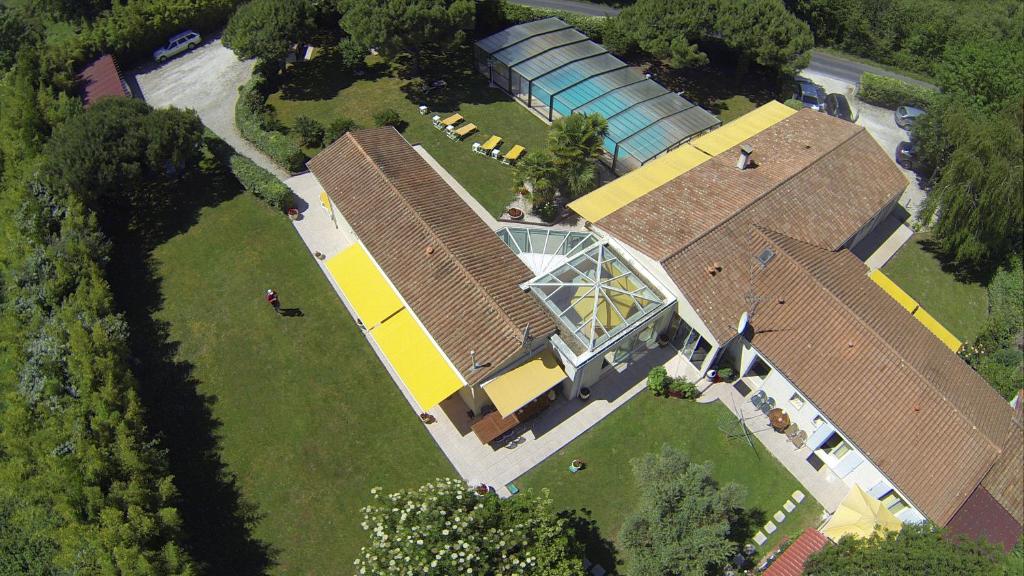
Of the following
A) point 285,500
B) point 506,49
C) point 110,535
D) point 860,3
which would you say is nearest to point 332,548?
point 285,500

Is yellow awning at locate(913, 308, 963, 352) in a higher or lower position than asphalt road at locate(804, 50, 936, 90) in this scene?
lower

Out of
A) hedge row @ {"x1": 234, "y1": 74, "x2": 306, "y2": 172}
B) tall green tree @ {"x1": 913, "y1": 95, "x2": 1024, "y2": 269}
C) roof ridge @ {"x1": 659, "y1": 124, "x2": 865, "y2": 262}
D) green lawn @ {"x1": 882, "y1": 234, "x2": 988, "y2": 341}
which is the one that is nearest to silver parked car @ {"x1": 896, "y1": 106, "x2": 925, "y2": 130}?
tall green tree @ {"x1": 913, "y1": 95, "x2": 1024, "y2": 269}

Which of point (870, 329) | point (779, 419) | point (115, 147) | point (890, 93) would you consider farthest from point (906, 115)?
point (115, 147)

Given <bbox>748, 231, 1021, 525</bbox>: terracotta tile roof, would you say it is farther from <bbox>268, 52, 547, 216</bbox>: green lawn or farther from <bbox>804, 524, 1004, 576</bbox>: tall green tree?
<bbox>268, 52, 547, 216</bbox>: green lawn

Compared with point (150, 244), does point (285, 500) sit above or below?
below

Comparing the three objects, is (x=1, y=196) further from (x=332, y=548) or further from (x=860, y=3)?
(x=860, y=3)

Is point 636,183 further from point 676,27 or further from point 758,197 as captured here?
point 676,27
